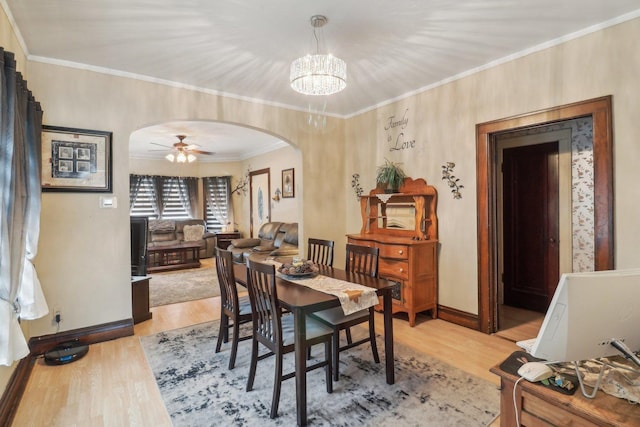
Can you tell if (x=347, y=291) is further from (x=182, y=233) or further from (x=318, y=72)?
(x=182, y=233)

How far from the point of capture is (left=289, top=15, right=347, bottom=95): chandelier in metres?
2.34

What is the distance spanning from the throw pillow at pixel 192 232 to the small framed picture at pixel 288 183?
249cm

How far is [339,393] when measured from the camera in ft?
7.55

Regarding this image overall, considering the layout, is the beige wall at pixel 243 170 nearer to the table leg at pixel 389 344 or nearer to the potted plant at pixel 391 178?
the potted plant at pixel 391 178

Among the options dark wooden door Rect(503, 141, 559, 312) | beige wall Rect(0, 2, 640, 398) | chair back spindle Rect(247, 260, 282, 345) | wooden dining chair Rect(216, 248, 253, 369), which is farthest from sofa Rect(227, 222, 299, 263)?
dark wooden door Rect(503, 141, 559, 312)

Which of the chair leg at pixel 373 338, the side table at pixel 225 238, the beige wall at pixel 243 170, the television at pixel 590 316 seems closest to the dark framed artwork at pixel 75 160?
the chair leg at pixel 373 338

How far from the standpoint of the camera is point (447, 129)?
3645mm

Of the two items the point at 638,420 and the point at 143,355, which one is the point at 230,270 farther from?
the point at 638,420

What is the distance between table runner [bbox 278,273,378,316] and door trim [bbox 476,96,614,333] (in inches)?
65.3

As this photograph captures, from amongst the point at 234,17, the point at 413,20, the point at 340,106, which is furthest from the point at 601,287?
the point at 340,106

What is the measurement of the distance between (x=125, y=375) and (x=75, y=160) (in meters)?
2.01

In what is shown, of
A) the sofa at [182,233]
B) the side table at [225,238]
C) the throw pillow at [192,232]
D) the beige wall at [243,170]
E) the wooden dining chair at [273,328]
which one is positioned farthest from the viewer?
the side table at [225,238]

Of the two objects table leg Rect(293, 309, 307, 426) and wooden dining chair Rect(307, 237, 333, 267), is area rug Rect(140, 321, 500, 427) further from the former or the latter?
wooden dining chair Rect(307, 237, 333, 267)

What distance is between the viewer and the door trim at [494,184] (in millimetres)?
2518
